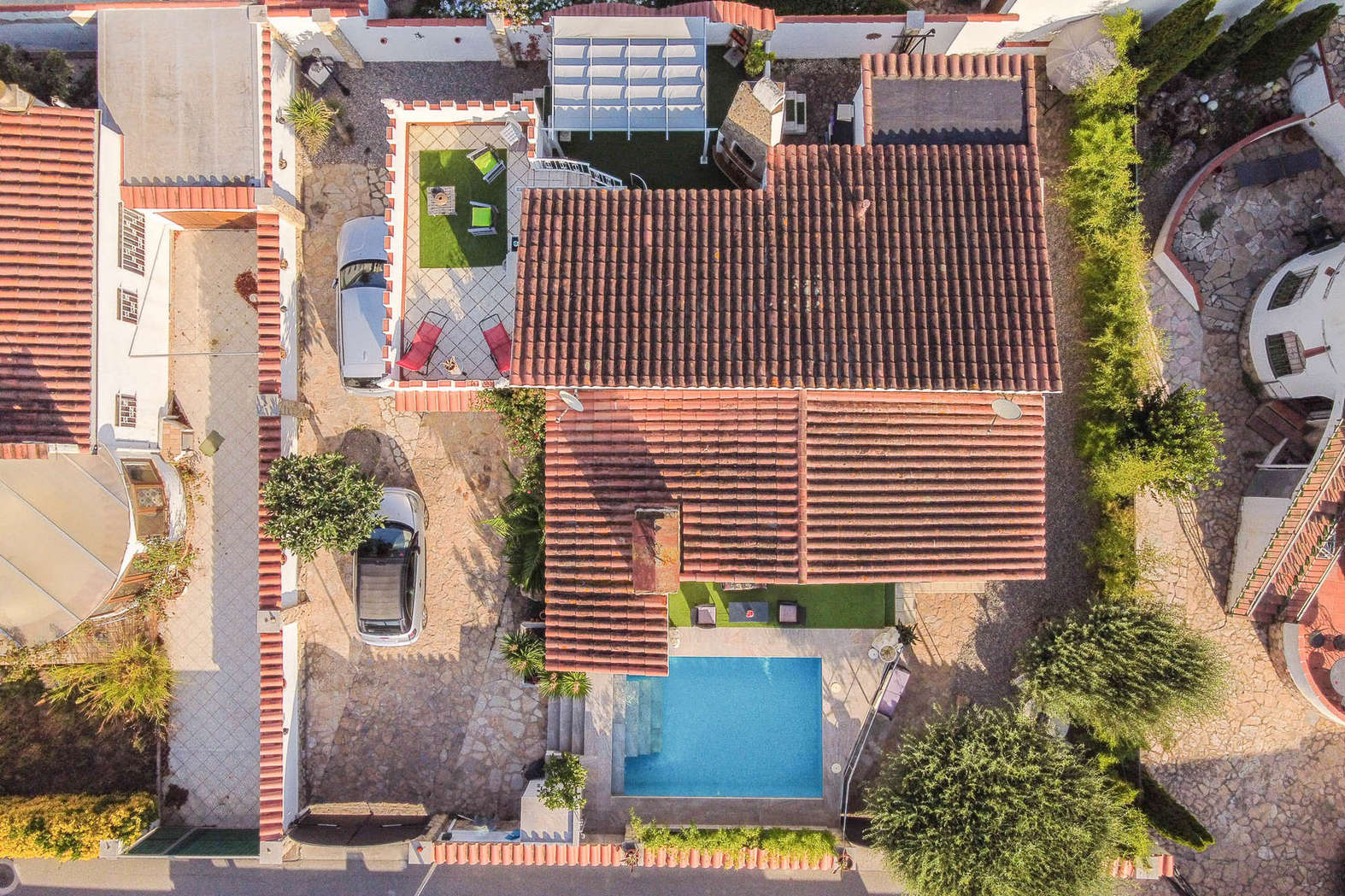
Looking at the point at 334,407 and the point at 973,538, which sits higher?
the point at 334,407

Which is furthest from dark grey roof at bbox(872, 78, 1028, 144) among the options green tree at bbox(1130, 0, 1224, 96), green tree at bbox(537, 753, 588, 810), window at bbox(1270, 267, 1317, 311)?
green tree at bbox(537, 753, 588, 810)

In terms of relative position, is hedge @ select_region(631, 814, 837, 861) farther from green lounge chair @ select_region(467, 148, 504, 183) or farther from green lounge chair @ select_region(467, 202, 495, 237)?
green lounge chair @ select_region(467, 148, 504, 183)

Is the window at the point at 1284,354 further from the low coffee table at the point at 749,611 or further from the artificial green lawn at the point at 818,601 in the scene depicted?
the low coffee table at the point at 749,611

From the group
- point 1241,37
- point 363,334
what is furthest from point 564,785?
point 1241,37

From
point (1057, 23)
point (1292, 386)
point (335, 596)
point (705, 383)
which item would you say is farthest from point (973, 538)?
point (335, 596)

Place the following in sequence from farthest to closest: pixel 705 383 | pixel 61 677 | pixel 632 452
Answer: pixel 61 677
pixel 632 452
pixel 705 383

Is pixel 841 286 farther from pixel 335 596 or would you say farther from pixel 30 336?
pixel 30 336
